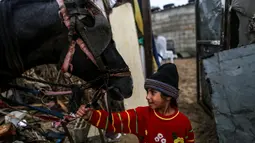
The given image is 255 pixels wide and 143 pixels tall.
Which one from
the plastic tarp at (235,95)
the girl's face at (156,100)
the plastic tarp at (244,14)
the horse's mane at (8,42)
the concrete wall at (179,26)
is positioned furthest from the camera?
the concrete wall at (179,26)

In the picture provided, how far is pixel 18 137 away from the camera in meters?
2.56

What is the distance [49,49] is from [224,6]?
7.49 feet

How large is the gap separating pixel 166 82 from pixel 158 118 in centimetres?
26

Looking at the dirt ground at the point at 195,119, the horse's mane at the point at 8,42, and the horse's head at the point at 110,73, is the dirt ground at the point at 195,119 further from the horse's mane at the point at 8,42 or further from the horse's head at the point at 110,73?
the horse's mane at the point at 8,42

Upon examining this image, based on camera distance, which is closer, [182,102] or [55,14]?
[55,14]

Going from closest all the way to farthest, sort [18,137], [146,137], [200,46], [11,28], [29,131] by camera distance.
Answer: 1. [11,28]
2. [146,137]
3. [18,137]
4. [29,131]
5. [200,46]

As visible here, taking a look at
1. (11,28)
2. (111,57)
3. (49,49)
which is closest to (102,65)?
(111,57)

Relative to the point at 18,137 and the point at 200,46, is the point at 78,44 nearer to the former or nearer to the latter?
the point at 18,137

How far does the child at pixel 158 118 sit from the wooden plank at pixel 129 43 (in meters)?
2.31

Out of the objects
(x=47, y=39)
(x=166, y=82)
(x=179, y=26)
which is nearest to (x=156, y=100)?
(x=166, y=82)

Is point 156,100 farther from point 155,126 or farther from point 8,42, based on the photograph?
point 8,42

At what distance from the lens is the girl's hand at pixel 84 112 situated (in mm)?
1285

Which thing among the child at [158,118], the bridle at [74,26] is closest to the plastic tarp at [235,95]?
the child at [158,118]

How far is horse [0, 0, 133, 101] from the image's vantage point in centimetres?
125
